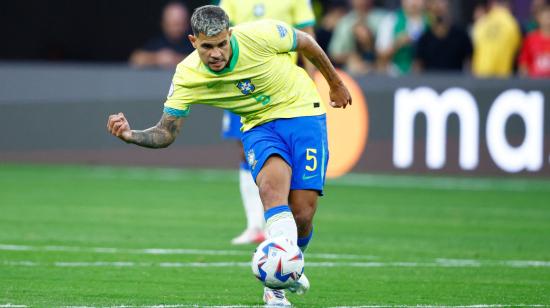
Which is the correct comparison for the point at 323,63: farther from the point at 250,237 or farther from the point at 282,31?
the point at 250,237

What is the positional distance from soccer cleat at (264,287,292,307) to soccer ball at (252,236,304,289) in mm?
327

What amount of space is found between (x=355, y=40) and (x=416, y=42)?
1.08 metres

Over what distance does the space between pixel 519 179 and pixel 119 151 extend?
6488 mm

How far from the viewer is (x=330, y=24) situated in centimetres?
2184

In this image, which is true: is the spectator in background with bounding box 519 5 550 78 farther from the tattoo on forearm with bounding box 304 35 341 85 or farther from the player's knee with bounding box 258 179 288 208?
the player's knee with bounding box 258 179 288 208

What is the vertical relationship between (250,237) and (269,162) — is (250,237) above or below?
below

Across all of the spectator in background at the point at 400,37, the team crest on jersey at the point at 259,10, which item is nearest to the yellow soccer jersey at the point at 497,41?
the spectator in background at the point at 400,37

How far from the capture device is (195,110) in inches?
794

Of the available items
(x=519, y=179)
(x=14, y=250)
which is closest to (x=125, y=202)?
(x=14, y=250)

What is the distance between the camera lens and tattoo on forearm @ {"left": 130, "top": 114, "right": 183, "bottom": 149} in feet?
27.1

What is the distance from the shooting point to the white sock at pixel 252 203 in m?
12.0

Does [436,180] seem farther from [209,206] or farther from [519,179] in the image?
[209,206]

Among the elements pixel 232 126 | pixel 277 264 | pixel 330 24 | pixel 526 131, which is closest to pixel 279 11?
pixel 232 126

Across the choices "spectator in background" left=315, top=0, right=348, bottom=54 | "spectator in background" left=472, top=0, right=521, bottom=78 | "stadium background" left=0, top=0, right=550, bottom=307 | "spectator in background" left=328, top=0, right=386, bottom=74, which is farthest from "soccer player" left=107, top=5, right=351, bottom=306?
"spectator in background" left=328, top=0, right=386, bottom=74
